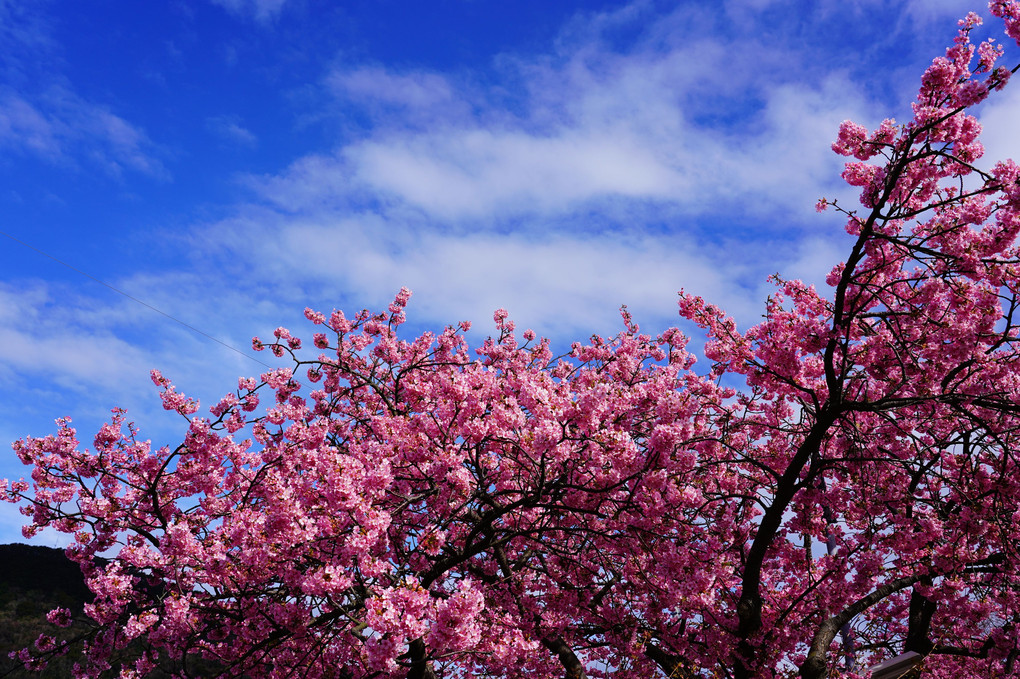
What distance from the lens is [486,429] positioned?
7.10 m

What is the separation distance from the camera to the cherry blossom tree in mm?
6691

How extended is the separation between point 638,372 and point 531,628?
3.99m

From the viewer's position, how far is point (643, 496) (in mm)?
7520

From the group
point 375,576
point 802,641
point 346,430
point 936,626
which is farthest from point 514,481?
point 936,626

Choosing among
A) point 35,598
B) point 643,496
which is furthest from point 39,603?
point 643,496

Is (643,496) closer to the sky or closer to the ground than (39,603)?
closer to the sky

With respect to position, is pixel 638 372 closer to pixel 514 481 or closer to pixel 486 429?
pixel 514 481

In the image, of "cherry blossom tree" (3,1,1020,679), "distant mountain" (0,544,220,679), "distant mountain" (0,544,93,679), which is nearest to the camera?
"cherry blossom tree" (3,1,1020,679)

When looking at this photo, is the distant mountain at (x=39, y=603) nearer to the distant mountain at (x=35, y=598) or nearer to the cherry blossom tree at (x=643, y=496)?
the distant mountain at (x=35, y=598)

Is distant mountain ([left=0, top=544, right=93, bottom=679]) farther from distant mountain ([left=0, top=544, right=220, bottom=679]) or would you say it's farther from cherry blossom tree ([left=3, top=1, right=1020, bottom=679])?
cherry blossom tree ([left=3, top=1, right=1020, bottom=679])

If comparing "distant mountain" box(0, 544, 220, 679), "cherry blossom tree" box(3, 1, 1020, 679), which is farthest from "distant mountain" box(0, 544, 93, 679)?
"cherry blossom tree" box(3, 1, 1020, 679)

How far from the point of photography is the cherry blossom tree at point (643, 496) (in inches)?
263

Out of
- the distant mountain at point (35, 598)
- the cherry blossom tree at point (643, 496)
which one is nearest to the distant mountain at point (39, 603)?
the distant mountain at point (35, 598)

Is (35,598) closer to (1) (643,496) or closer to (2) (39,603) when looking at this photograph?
(2) (39,603)
